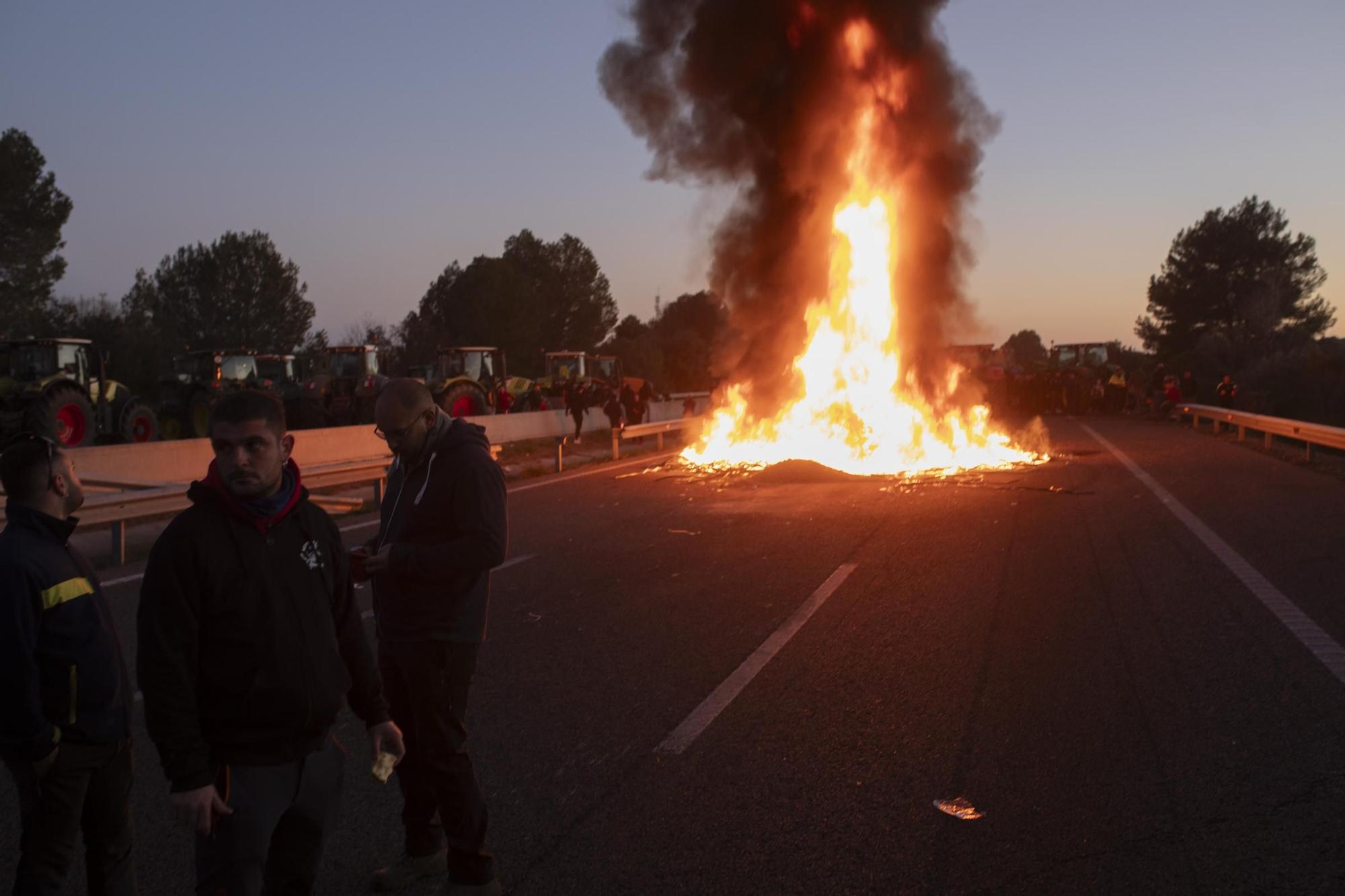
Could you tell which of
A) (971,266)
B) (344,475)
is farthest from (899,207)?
(344,475)

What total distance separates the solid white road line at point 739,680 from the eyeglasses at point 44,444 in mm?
2993

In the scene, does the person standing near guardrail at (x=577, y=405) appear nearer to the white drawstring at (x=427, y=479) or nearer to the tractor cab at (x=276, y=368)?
the tractor cab at (x=276, y=368)

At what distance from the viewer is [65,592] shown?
3.20m

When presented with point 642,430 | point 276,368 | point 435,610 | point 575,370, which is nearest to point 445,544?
point 435,610

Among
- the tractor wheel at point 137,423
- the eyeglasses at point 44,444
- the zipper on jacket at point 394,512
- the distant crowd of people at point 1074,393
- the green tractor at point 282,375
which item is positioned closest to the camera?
the eyeglasses at point 44,444

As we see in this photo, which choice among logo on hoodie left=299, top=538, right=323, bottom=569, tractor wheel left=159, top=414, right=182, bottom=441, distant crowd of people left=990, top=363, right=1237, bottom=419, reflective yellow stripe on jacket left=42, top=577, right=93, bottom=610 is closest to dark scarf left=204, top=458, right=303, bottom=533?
logo on hoodie left=299, top=538, right=323, bottom=569

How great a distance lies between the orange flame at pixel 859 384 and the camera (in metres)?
21.5

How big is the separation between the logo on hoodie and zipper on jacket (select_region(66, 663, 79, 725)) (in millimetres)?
795

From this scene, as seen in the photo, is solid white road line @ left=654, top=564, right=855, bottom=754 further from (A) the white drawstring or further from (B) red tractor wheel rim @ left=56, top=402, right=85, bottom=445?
(B) red tractor wheel rim @ left=56, top=402, right=85, bottom=445

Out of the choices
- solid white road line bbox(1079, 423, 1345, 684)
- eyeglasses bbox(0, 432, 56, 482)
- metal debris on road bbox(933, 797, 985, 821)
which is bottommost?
metal debris on road bbox(933, 797, 985, 821)

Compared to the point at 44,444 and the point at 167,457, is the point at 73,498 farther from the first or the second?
the point at 167,457

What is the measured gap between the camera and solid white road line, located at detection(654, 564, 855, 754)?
219 inches

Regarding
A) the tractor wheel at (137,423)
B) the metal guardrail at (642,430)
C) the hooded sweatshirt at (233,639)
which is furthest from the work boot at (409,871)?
the tractor wheel at (137,423)

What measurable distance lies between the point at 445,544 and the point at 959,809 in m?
2.34
